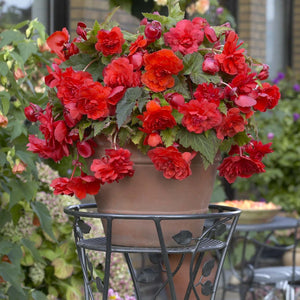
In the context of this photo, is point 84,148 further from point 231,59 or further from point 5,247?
point 5,247

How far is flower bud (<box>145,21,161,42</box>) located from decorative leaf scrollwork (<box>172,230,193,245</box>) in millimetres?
455

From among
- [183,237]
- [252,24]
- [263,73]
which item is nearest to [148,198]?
[183,237]

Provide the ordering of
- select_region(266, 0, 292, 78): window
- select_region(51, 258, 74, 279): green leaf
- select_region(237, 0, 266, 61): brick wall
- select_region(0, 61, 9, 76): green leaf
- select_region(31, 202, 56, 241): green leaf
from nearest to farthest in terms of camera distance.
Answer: select_region(0, 61, 9, 76): green leaf < select_region(31, 202, 56, 241): green leaf < select_region(51, 258, 74, 279): green leaf < select_region(237, 0, 266, 61): brick wall < select_region(266, 0, 292, 78): window

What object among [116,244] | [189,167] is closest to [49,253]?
[116,244]

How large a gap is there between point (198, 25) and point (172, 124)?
0.27 m

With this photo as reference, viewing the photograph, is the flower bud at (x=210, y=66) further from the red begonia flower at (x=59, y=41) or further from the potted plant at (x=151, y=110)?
the red begonia flower at (x=59, y=41)

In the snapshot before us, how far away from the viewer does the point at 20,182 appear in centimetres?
201

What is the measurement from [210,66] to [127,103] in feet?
0.68

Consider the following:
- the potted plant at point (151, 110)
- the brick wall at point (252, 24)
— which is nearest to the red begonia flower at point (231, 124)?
the potted plant at point (151, 110)

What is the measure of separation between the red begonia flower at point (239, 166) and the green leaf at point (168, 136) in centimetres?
20

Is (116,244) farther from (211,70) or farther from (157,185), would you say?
(211,70)

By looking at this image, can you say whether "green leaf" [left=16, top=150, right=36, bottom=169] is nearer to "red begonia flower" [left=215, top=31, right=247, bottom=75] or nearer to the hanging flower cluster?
the hanging flower cluster

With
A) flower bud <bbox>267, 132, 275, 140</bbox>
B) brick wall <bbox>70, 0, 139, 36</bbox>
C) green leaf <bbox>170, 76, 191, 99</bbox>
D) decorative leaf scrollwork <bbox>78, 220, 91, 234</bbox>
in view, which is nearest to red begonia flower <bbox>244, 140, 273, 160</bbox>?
green leaf <bbox>170, 76, 191, 99</bbox>

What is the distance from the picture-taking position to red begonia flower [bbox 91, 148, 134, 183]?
4.47 feet
